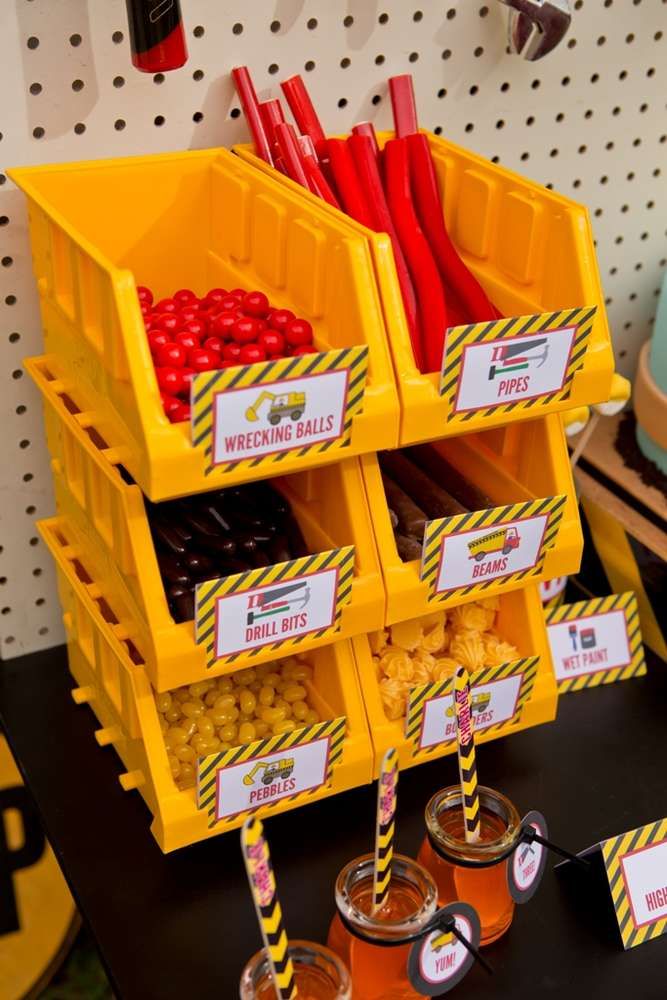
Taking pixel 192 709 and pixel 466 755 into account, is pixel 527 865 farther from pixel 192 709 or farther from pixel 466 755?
pixel 192 709

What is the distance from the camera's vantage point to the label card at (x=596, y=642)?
185 centimetres

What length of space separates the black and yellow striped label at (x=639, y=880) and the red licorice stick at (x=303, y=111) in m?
1.00

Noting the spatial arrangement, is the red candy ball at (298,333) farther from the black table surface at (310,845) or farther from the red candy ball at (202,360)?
the black table surface at (310,845)

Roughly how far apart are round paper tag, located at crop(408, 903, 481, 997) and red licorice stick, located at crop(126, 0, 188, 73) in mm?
1036

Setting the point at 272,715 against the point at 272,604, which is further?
the point at 272,715

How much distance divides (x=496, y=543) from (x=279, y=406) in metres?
0.41

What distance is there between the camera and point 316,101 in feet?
5.41

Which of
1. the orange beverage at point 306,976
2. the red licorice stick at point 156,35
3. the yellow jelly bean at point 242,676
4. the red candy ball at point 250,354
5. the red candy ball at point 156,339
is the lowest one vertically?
the orange beverage at point 306,976

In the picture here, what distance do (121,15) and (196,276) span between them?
0.36 meters

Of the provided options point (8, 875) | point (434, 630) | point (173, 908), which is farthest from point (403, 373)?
point (8, 875)

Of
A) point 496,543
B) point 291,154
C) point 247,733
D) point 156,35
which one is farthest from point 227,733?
point 156,35

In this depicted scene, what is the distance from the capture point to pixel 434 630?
1.60m

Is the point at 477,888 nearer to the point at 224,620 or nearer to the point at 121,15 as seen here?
the point at 224,620

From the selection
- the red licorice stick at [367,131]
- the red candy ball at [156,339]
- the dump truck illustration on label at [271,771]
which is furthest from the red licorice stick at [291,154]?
the dump truck illustration on label at [271,771]
